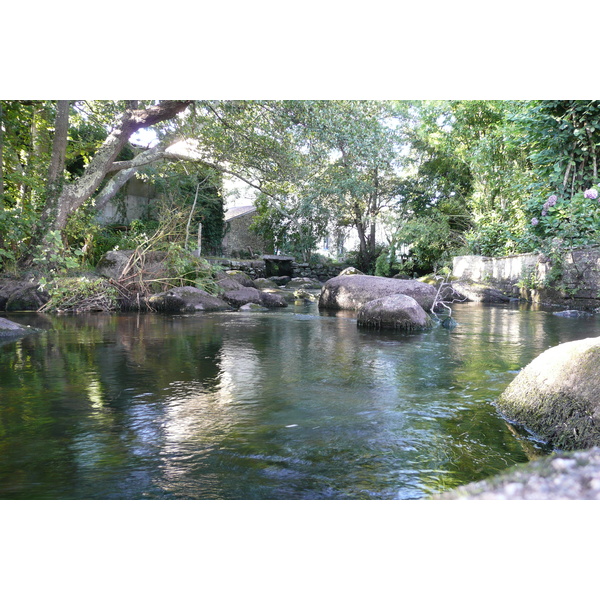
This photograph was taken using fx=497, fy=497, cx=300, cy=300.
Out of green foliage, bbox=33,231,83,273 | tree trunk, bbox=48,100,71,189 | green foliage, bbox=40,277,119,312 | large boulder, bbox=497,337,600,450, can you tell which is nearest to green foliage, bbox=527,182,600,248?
large boulder, bbox=497,337,600,450

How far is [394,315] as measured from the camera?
7.19 metres

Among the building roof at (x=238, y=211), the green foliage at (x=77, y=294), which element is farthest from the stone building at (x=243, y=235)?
the green foliage at (x=77, y=294)

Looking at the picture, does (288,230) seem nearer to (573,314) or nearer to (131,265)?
(131,265)

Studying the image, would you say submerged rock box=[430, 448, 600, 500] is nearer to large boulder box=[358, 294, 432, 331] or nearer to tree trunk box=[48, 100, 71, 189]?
large boulder box=[358, 294, 432, 331]

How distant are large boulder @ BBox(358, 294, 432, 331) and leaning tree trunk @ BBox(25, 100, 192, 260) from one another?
614 centimetres

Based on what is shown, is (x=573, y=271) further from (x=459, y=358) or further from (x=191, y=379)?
(x=191, y=379)

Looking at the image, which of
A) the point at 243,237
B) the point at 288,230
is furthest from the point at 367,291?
the point at 243,237

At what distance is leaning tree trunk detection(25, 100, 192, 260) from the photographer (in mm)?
10344

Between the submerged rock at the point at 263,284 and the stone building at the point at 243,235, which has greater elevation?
the stone building at the point at 243,235

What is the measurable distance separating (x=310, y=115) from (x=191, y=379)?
7.45 m

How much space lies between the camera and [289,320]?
8.32 metres

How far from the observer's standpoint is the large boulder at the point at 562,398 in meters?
2.40

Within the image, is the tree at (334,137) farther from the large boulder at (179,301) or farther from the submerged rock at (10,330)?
the submerged rock at (10,330)

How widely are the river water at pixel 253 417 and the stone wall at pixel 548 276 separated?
5.09 metres
